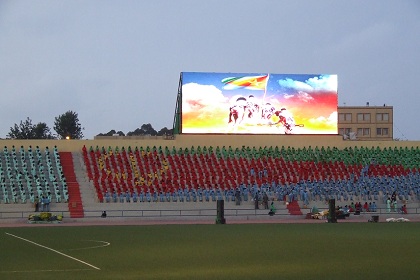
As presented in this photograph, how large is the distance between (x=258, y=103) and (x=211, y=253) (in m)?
41.6

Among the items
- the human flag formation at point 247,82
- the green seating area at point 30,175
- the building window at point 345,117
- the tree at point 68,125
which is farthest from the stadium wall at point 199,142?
the building window at point 345,117

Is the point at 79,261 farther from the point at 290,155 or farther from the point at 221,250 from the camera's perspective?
the point at 290,155

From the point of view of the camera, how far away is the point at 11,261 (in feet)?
90.7

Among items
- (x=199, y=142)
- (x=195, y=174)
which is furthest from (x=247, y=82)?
(x=195, y=174)

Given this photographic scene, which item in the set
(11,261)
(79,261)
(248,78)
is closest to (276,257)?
(79,261)

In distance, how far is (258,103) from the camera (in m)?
71.5

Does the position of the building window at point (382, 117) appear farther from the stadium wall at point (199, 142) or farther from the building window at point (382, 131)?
the stadium wall at point (199, 142)

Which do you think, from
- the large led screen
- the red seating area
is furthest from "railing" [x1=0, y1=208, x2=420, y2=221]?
the large led screen

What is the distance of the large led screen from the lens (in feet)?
233

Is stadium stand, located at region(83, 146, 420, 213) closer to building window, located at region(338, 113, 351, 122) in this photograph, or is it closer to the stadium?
the stadium

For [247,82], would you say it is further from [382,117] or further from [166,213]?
[382,117]

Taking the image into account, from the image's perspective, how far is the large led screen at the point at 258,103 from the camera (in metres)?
70.9

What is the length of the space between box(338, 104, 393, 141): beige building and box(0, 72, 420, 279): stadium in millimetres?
70832

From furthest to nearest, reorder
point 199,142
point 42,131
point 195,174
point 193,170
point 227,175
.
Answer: point 42,131 < point 199,142 < point 193,170 < point 227,175 < point 195,174
